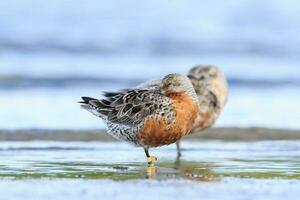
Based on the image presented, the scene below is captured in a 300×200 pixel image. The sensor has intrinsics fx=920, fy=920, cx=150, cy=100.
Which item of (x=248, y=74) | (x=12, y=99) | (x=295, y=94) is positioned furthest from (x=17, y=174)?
(x=248, y=74)

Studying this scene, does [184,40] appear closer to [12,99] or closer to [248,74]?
[248,74]

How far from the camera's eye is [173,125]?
10281 millimetres

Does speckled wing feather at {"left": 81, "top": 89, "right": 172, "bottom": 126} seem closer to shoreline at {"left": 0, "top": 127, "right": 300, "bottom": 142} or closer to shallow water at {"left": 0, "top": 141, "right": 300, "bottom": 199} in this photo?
shallow water at {"left": 0, "top": 141, "right": 300, "bottom": 199}

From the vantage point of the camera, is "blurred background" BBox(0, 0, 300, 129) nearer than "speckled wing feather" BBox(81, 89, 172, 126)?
No

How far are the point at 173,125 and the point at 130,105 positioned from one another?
30.0 inches

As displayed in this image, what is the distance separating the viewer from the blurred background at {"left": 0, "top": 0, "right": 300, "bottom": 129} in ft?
50.9

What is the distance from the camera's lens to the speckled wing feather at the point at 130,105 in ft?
34.2

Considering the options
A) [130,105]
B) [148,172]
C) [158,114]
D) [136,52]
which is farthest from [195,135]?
[136,52]

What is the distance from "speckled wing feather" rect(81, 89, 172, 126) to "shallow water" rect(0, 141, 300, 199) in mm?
541

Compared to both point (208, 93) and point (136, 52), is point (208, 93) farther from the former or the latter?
point (136, 52)

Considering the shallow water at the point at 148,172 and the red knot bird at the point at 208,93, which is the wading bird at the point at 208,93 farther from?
the shallow water at the point at 148,172

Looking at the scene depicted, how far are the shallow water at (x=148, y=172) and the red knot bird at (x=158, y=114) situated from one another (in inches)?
14.4

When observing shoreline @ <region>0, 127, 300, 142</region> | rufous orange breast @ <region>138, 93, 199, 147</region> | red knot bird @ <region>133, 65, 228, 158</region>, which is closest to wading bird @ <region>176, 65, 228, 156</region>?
red knot bird @ <region>133, 65, 228, 158</region>

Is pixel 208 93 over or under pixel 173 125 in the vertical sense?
over
